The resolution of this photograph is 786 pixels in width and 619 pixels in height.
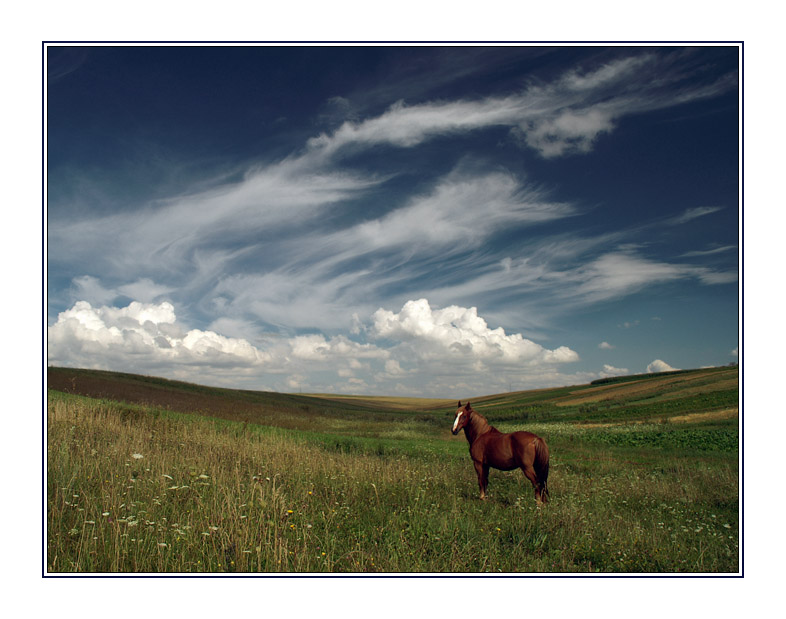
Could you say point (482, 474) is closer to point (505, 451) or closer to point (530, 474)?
point (505, 451)

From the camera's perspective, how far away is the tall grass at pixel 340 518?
5.72 metres

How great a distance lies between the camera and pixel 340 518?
24.4 feet

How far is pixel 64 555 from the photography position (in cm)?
559

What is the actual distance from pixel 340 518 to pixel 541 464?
12.4 ft

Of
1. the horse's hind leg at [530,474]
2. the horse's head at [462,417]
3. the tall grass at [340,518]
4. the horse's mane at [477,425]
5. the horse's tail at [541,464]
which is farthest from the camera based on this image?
the horse's mane at [477,425]

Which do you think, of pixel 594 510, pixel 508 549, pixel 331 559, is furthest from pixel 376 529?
pixel 594 510

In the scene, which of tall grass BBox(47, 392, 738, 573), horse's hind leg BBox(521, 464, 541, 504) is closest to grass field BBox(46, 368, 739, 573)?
tall grass BBox(47, 392, 738, 573)

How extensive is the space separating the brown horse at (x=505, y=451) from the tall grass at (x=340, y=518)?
545 millimetres

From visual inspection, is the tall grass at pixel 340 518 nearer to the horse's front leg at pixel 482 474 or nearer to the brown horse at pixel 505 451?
the horse's front leg at pixel 482 474

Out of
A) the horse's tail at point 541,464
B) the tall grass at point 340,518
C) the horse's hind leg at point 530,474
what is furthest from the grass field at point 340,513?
the horse's hind leg at point 530,474

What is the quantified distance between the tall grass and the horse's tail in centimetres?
36

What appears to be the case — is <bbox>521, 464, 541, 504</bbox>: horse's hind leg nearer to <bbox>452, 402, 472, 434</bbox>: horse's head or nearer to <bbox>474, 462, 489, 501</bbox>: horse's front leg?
<bbox>474, 462, 489, 501</bbox>: horse's front leg

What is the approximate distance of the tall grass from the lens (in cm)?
572

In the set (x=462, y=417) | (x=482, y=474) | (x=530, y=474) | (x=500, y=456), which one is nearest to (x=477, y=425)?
(x=462, y=417)
